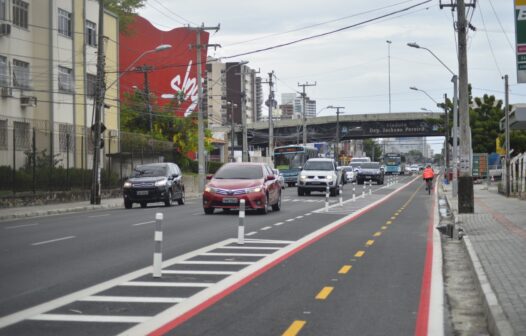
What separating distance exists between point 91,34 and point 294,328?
4044 centimetres

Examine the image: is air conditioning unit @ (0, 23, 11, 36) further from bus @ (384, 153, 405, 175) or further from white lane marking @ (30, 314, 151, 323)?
bus @ (384, 153, 405, 175)

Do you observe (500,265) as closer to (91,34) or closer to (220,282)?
(220,282)

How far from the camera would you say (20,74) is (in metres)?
37.7

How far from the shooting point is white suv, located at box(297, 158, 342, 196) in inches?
1624

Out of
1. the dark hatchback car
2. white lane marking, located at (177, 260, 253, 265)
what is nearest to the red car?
the dark hatchback car

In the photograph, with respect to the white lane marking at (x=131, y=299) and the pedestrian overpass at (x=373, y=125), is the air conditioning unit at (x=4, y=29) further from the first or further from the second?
the pedestrian overpass at (x=373, y=125)

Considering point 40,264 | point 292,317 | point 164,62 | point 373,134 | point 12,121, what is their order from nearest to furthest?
point 292,317
point 40,264
point 12,121
point 164,62
point 373,134

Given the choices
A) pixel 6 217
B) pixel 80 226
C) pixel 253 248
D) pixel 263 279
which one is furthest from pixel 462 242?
pixel 6 217

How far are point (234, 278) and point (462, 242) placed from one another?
6933 millimetres

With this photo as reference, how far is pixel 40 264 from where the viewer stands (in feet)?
39.9

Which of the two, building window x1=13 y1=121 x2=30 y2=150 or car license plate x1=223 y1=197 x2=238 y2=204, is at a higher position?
building window x1=13 y1=121 x2=30 y2=150

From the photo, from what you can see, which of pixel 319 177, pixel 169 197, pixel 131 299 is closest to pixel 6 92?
pixel 169 197

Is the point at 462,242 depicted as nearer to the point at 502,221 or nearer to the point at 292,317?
the point at 502,221

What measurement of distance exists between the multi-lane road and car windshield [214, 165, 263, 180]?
6.17 meters
